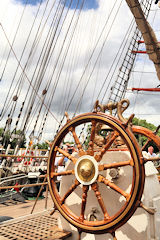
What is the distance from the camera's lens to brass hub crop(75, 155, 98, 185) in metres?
1.90

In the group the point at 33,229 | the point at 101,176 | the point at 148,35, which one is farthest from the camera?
the point at 148,35

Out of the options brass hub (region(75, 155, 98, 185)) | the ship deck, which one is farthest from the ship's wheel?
the ship deck

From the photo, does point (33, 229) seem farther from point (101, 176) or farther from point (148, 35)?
point (148, 35)

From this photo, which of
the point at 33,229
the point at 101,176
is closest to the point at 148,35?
the point at 101,176

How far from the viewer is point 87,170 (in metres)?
1.92

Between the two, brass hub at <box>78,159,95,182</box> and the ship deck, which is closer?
brass hub at <box>78,159,95,182</box>

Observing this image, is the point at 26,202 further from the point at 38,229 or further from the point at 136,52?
the point at 136,52

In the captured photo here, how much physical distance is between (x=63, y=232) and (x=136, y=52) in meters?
17.4

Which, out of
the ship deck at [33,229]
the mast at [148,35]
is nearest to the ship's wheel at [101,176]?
the ship deck at [33,229]

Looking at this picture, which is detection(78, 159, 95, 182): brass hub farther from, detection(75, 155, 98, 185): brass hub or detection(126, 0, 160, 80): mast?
Answer: detection(126, 0, 160, 80): mast

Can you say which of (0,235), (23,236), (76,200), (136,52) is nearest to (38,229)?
(23,236)

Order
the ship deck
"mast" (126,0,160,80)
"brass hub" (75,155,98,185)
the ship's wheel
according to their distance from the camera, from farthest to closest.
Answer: "mast" (126,0,160,80) → the ship deck → "brass hub" (75,155,98,185) → the ship's wheel

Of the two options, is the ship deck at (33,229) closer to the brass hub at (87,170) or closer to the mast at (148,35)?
the brass hub at (87,170)

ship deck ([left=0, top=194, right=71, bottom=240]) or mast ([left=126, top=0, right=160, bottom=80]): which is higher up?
mast ([left=126, top=0, right=160, bottom=80])
